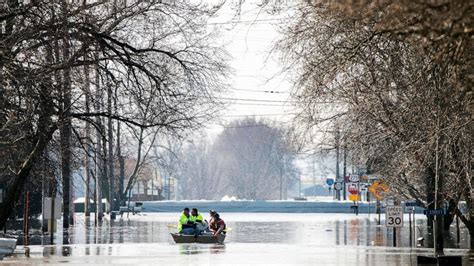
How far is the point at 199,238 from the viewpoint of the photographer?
44.2m

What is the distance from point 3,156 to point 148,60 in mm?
5477

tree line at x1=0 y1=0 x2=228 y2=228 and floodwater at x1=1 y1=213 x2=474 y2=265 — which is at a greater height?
tree line at x1=0 y1=0 x2=228 y2=228

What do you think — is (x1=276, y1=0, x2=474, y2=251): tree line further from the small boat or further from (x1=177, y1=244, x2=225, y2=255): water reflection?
the small boat

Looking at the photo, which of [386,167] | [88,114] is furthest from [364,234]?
[88,114]

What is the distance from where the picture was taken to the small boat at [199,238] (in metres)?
43.5

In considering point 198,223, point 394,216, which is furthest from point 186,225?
point 394,216

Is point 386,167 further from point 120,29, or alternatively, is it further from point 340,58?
point 340,58

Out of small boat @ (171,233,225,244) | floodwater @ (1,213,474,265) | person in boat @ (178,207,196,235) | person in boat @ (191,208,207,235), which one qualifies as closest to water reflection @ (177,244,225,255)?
floodwater @ (1,213,474,265)

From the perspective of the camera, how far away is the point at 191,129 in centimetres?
3512

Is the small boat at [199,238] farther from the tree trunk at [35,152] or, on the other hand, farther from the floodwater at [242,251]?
the tree trunk at [35,152]

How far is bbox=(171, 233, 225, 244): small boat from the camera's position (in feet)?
143

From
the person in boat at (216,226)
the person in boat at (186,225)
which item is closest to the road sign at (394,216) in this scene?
the person in boat at (216,226)

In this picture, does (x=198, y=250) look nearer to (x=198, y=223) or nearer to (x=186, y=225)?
(x=186, y=225)

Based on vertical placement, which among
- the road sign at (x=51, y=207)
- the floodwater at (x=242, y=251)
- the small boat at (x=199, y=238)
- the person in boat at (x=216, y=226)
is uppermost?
the road sign at (x=51, y=207)
